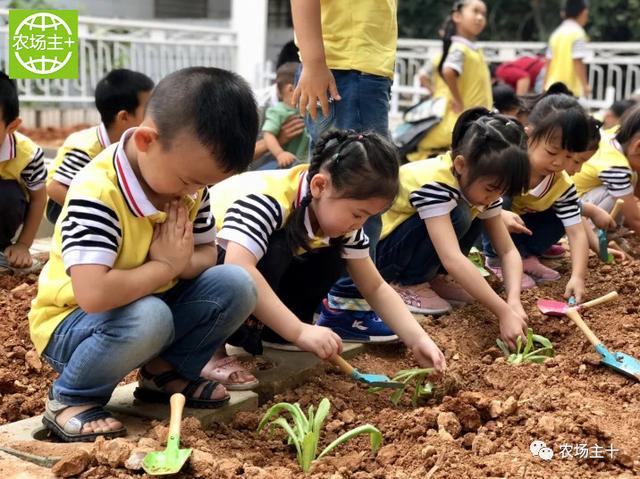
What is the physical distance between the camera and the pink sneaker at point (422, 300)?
3768mm

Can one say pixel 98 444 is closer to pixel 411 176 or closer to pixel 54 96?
pixel 411 176

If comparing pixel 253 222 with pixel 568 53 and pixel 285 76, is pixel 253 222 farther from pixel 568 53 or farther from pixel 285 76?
pixel 568 53

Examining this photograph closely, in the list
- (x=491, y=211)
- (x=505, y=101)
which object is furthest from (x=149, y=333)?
(x=505, y=101)

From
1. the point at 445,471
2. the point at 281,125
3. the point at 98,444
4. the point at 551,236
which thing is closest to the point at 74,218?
the point at 98,444

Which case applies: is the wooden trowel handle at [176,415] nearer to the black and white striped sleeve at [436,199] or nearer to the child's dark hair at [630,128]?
the black and white striped sleeve at [436,199]

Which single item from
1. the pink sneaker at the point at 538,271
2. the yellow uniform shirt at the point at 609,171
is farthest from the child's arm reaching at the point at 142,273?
the yellow uniform shirt at the point at 609,171

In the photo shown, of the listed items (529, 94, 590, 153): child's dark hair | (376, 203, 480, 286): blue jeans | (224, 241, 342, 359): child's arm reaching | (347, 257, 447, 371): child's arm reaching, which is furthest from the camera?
(529, 94, 590, 153): child's dark hair

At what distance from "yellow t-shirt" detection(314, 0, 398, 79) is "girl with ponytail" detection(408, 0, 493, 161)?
3846mm

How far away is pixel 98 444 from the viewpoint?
212cm

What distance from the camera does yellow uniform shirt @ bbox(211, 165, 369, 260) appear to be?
2736 mm

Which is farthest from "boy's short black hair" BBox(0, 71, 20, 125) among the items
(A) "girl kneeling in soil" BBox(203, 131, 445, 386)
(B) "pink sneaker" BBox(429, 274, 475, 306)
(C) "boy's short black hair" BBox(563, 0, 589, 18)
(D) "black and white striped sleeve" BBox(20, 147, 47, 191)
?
(C) "boy's short black hair" BBox(563, 0, 589, 18)

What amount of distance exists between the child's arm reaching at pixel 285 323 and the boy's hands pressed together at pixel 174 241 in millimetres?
317

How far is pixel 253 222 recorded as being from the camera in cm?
274

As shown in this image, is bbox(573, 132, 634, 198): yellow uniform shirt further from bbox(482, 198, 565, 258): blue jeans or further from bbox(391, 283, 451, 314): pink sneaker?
bbox(391, 283, 451, 314): pink sneaker
